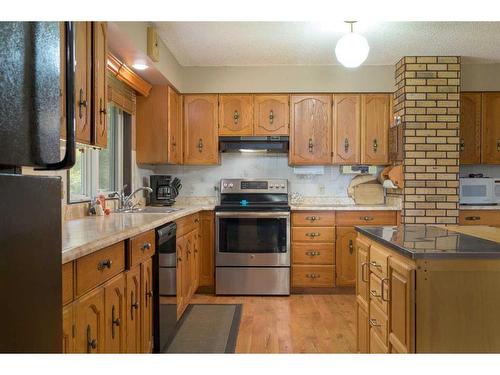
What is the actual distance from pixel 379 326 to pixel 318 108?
2822mm

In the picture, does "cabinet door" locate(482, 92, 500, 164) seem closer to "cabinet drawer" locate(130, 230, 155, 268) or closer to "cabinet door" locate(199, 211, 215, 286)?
"cabinet door" locate(199, 211, 215, 286)

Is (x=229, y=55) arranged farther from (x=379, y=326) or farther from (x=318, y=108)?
(x=379, y=326)

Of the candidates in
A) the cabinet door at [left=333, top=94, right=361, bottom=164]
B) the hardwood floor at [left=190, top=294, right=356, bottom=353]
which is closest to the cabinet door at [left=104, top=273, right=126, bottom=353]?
the hardwood floor at [left=190, top=294, right=356, bottom=353]

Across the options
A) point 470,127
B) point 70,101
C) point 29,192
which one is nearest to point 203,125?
point 470,127

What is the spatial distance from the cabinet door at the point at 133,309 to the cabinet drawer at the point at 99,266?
141 mm

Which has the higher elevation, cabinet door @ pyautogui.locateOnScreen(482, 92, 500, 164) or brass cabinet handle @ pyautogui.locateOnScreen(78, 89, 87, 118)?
cabinet door @ pyautogui.locateOnScreen(482, 92, 500, 164)

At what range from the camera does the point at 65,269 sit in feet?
4.25

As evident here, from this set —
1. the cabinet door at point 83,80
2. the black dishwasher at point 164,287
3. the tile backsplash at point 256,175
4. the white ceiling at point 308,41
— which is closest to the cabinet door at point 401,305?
the black dishwasher at point 164,287

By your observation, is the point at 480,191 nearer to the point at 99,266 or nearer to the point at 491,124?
the point at 491,124

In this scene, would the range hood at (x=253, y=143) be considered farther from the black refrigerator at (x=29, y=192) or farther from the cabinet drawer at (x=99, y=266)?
the black refrigerator at (x=29, y=192)

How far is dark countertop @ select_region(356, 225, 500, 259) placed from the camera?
1495 millimetres

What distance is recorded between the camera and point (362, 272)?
227 centimetres

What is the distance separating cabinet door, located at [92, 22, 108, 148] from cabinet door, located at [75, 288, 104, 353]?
945 millimetres

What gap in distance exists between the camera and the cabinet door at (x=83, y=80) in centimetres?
196
